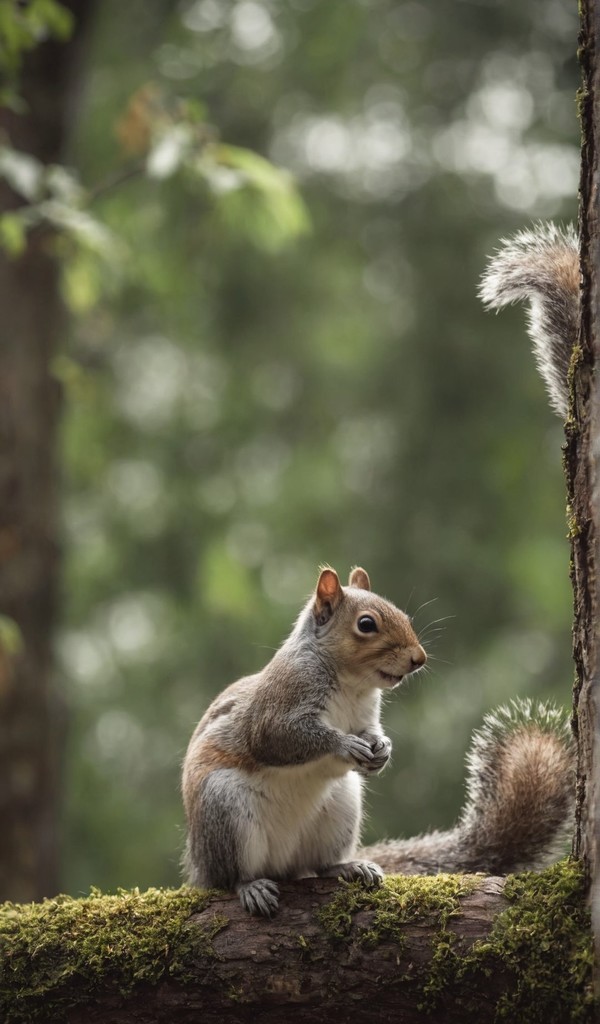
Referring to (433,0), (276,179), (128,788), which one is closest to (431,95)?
(433,0)

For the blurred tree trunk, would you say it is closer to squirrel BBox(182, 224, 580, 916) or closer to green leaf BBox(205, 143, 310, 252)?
green leaf BBox(205, 143, 310, 252)

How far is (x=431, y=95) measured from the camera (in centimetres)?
694

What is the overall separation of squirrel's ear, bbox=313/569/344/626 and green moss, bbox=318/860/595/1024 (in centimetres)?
62

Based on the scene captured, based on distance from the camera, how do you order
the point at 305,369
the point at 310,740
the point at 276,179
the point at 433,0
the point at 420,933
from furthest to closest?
1. the point at 305,369
2. the point at 433,0
3. the point at 276,179
4. the point at 310,740
5. the point at 420,933

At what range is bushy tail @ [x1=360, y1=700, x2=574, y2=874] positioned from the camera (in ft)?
7.66

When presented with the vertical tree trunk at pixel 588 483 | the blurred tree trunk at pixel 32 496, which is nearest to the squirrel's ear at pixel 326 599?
the vertical tree trunk at pixel 588 483

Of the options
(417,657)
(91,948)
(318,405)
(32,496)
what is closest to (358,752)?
(417,657)

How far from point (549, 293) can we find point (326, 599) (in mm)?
779

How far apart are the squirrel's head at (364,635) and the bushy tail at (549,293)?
1.81ft

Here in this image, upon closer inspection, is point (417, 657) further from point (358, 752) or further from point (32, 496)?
point (32, 496)

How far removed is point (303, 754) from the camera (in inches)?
90.3

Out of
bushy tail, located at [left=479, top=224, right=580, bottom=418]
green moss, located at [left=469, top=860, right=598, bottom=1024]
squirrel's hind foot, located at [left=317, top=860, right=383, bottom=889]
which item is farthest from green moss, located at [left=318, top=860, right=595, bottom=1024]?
bushy tail, located at [left=479, top=224, right=580, bottom=418]

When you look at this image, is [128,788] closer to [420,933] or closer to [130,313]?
[130,313]

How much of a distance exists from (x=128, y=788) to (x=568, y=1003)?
5.44m
